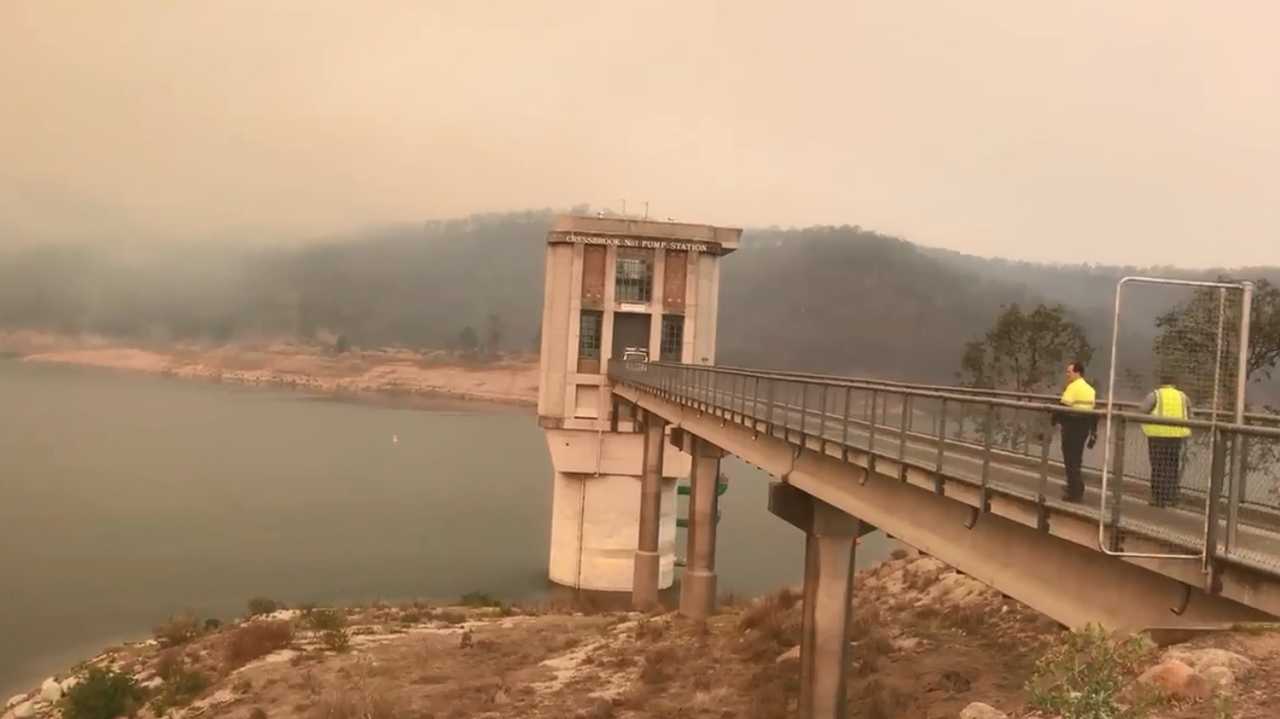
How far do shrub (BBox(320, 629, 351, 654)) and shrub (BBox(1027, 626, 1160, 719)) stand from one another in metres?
20.7

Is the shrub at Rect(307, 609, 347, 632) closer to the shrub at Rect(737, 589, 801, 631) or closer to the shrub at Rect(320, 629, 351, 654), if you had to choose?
the shrub at Rect(320, 629, 351, 654)

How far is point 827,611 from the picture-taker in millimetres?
15906

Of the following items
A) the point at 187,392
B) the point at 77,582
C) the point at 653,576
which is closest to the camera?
the point at 653,576

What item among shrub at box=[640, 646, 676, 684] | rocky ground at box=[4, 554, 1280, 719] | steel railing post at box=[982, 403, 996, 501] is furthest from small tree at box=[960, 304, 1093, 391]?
A: steel railing post at box=[982, 403, 996, 501]

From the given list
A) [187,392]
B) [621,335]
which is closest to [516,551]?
[621,335]

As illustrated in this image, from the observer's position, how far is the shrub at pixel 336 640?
24234 millimetres

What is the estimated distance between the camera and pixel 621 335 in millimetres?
44906

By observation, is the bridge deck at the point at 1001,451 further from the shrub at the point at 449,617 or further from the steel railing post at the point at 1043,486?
the shrub at the point at 449,617

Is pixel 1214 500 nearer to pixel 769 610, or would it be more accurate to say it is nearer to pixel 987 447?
pixel 987 447

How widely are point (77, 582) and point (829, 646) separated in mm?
38187

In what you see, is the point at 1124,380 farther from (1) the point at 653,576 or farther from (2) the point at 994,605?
(1) the point at 653,576

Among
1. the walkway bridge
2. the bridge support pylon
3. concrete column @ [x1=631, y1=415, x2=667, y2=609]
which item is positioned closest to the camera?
the walkway bridge

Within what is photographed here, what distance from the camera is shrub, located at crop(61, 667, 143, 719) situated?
70.4ft

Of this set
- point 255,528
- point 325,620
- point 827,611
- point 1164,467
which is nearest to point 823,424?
point 827,611
